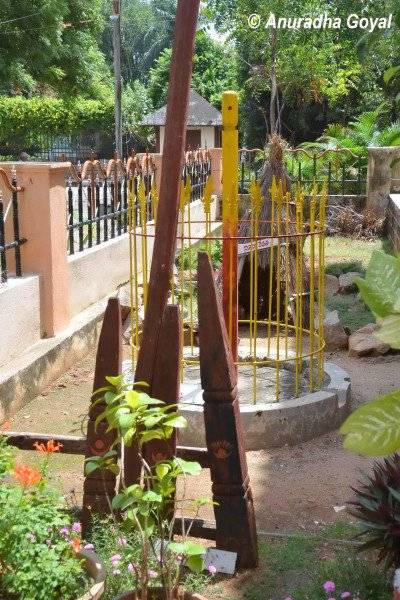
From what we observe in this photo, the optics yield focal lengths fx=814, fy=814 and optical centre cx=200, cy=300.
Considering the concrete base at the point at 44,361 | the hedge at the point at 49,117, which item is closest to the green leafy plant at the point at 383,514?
the concrete base at the point at 44,361

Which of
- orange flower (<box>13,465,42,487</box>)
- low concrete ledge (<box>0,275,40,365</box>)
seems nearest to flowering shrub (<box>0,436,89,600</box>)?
orange flower (<box>13,465,42,487</box>)

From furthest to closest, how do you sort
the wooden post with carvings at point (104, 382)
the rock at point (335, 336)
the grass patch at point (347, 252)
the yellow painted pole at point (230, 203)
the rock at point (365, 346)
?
the grass patch at point (347, 252)
the rock at point (335, 336)
the rock at point (365, 346)
the yellow painted pole at point (230, 203)
the wooden post with carvings at point (104, 382)

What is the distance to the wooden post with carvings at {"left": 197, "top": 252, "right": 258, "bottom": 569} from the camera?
10.8 ft

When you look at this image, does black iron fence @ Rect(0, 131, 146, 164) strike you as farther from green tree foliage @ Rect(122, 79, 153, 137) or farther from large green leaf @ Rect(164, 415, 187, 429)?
large green leaf @ Rect(164, 415, 187, 429)

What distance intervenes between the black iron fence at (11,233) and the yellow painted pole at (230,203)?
1.93m

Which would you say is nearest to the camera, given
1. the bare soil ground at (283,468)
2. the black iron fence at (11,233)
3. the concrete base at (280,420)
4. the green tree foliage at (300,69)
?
the bare soil ground at (283,468)

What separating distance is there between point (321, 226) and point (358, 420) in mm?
4623

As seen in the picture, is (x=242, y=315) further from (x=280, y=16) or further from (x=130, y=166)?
(x=280, y=16)

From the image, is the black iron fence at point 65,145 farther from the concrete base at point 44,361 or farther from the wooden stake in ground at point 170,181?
the wooden stake in ground at point 170,181

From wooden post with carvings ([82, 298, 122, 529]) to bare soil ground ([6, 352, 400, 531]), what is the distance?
0.57ft

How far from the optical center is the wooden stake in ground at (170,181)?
3.04 meters

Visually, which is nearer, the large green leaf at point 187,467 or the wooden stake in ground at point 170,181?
the large green leaf at point 187,467

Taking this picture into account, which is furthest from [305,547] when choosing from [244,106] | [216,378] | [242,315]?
[244,106]

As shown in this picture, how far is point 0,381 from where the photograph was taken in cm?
559
